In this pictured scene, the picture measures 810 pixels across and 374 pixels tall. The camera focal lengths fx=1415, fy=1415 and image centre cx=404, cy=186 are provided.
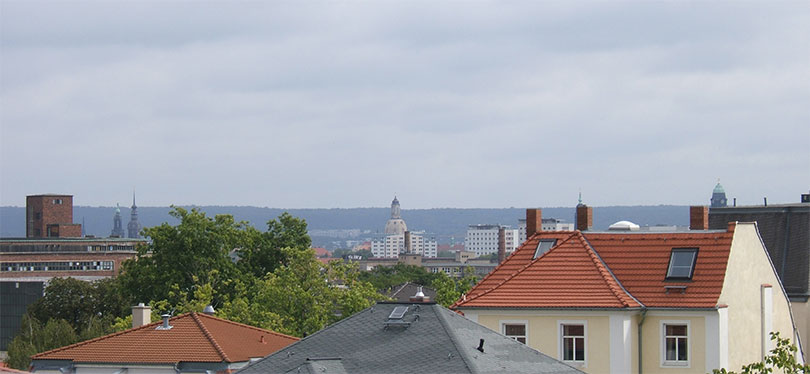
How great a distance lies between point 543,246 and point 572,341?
18.1ft

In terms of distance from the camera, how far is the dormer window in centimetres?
4119

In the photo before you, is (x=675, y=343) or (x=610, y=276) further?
(x=610, y=276)

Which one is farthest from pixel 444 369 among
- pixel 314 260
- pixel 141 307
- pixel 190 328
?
pixel 314 260

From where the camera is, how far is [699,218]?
4809cm

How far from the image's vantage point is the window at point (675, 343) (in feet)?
131

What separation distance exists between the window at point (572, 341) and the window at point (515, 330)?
44.0 inches

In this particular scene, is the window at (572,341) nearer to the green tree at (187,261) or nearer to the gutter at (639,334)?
the gutter at (639,334)

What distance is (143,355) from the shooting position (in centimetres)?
4347

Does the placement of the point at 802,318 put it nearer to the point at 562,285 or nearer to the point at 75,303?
the point at 562,285

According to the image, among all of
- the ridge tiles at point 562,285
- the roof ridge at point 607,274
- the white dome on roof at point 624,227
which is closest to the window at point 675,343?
the roof ridge at point 607,274

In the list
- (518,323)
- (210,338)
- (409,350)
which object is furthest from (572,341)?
(210,338)

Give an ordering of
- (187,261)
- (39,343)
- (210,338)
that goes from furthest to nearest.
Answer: (187,261)
(39,343)
(210,338)

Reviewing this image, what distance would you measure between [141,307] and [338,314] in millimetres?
23400

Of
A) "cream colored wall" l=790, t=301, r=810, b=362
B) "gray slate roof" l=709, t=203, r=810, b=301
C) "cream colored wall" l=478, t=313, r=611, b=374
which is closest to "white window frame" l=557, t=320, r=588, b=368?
"cream colored wall" l=478, t=313, r=611, b=374
